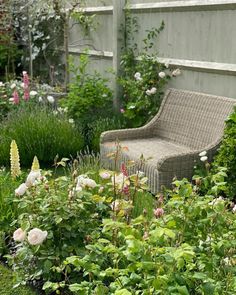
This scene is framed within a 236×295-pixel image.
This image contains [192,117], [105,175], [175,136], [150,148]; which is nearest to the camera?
[105,175]

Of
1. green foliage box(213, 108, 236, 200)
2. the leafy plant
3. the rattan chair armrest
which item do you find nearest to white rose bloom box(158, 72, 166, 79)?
the leafy plant

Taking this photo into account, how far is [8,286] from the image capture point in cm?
329

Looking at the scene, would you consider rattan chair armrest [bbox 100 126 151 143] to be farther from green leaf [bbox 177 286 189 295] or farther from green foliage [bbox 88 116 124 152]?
green leaf [bbox 177 286 189 295]

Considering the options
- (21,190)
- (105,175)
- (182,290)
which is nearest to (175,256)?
(182,290)

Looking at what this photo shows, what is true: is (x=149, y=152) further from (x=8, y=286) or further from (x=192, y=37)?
(x=8, y=286)

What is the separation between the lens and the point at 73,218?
2.98 metres

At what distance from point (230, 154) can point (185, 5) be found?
193 centimetres

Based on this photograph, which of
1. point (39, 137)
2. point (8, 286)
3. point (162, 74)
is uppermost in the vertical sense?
point (162, 74)

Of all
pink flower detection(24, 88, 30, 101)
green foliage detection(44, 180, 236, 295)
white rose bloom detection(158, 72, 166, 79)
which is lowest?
green foliage detection(44, 180, 236, 295)

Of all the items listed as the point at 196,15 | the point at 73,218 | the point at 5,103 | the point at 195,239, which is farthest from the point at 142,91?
the point at 195,239

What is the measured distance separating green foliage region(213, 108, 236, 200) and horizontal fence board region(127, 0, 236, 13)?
3.66 ft

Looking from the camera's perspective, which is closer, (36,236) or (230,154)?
(36,236)

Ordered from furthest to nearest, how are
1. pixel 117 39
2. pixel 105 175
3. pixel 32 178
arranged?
pixel 117 39, pixel 32 178, pixel 105 175

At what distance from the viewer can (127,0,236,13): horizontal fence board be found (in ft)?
17.2
